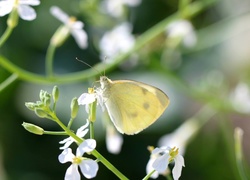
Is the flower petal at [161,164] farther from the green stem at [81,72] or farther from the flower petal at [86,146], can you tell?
the green stem at [81,72]

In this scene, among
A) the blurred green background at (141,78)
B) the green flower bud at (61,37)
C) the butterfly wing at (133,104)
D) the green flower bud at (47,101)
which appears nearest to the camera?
the green flower bud at (47,101)

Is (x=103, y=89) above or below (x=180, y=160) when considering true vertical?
above

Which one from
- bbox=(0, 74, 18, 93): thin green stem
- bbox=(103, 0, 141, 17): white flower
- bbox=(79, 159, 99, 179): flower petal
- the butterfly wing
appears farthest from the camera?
bbox=(103, 0, 141, 17): white flower

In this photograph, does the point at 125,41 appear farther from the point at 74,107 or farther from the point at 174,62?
the point at 74,107

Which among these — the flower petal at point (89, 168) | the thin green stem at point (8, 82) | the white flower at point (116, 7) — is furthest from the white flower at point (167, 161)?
the white flower at point (116, 7)

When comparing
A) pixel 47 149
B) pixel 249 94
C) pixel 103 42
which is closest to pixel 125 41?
pixel 103 42

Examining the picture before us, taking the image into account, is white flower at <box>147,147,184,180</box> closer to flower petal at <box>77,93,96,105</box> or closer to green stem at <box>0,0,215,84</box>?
flower petal at <box>77,93,96,105</box>

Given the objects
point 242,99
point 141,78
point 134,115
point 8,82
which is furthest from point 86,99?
point 141,78

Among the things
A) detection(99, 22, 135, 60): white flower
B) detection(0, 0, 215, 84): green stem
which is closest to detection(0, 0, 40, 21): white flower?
detection(0, 0, 215, 84): green stem
